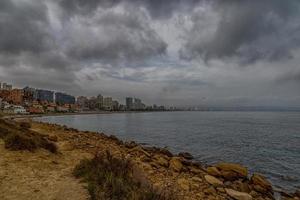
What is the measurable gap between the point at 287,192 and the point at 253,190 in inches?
86.7

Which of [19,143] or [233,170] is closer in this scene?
[19,143]

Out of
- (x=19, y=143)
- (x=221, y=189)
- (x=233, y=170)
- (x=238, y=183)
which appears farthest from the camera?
(x=233, y=170)

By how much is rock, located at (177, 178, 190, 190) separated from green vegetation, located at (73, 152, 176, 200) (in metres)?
2.58

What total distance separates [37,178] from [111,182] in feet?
9.70

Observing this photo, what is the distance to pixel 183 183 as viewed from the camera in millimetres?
11039

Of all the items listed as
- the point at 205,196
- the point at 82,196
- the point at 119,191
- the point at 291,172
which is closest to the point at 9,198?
the point at 82,196

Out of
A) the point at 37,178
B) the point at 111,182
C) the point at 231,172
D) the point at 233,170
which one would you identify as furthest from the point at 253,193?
the point at 37,178

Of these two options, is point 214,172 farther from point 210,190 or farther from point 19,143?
point 19,143

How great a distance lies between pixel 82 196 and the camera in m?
6.58

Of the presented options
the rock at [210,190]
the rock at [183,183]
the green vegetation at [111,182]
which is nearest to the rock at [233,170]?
the rock at [210,190]

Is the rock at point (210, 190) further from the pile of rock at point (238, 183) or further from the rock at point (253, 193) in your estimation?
the rock at point (253, 193)

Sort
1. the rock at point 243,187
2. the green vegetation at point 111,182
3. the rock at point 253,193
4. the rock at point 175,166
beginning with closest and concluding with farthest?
the green vegetation at point 111,182, the rock at point 253,193, the rock at point 243,187, the rock at point 175,166

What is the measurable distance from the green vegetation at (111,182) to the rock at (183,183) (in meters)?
2.58

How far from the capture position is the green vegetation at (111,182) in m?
6.16
